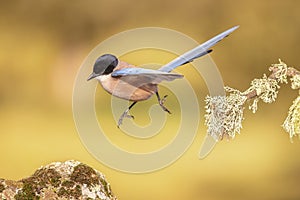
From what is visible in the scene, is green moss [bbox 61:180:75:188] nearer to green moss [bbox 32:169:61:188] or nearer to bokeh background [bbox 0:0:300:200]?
green moss [bbox 32:169:61:188]

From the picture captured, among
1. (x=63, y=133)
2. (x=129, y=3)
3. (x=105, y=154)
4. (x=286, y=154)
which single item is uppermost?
(x=129, y=3)

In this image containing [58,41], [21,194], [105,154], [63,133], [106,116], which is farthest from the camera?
[58,41]

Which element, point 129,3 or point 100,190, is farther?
point 129,3

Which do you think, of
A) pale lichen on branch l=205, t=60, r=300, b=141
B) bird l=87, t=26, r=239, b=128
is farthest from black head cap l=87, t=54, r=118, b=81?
pale lichen on branch l=205, t=60, r=300, b=141

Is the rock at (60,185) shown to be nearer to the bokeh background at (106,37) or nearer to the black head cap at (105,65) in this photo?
the black head cap at (105,65)

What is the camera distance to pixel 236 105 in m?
0.88

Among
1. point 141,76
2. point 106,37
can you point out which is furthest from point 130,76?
point 106,37

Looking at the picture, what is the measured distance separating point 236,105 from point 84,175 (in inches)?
8.4

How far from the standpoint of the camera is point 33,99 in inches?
120

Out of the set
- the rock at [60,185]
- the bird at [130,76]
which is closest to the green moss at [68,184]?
the rock at [60,185]

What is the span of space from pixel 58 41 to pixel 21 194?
2.25 m

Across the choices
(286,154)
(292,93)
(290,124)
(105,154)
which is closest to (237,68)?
(292,93)

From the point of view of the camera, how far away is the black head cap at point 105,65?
31.2 inches

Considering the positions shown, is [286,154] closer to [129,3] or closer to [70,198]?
[129,3]
